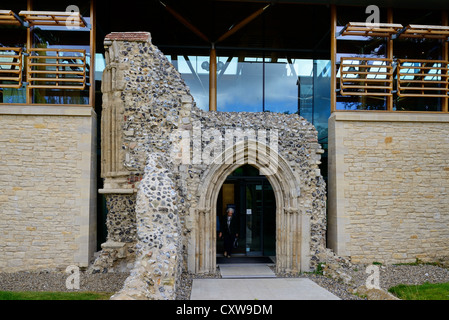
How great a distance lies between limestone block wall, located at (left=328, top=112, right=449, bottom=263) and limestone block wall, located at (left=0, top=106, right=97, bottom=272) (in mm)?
6474

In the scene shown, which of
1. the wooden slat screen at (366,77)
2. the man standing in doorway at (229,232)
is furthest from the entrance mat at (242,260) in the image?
the wooden slat screen at (366,77)

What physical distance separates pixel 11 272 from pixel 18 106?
403cm

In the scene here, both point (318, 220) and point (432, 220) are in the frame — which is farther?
point (432, 220)

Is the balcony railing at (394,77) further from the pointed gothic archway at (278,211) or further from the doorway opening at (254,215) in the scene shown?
the doorway opening at (254,215)

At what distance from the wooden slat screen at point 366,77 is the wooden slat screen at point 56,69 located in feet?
22.9

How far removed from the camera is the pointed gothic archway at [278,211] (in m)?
7.68

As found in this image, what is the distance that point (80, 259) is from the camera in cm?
788

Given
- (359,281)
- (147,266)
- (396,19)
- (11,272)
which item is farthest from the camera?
(396,19)

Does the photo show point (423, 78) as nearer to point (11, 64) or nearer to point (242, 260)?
point (242, 260)

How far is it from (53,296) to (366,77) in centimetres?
928

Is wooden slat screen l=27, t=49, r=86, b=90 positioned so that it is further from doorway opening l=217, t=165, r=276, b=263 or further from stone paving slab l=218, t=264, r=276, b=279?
stone paving slab l=218, t=264, r=276, b=279

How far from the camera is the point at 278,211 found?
8133 mm

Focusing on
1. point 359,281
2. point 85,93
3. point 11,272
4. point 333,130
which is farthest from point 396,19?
point 11,272

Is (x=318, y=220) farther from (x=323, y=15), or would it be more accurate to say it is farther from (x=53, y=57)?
(x=53, y=57)
